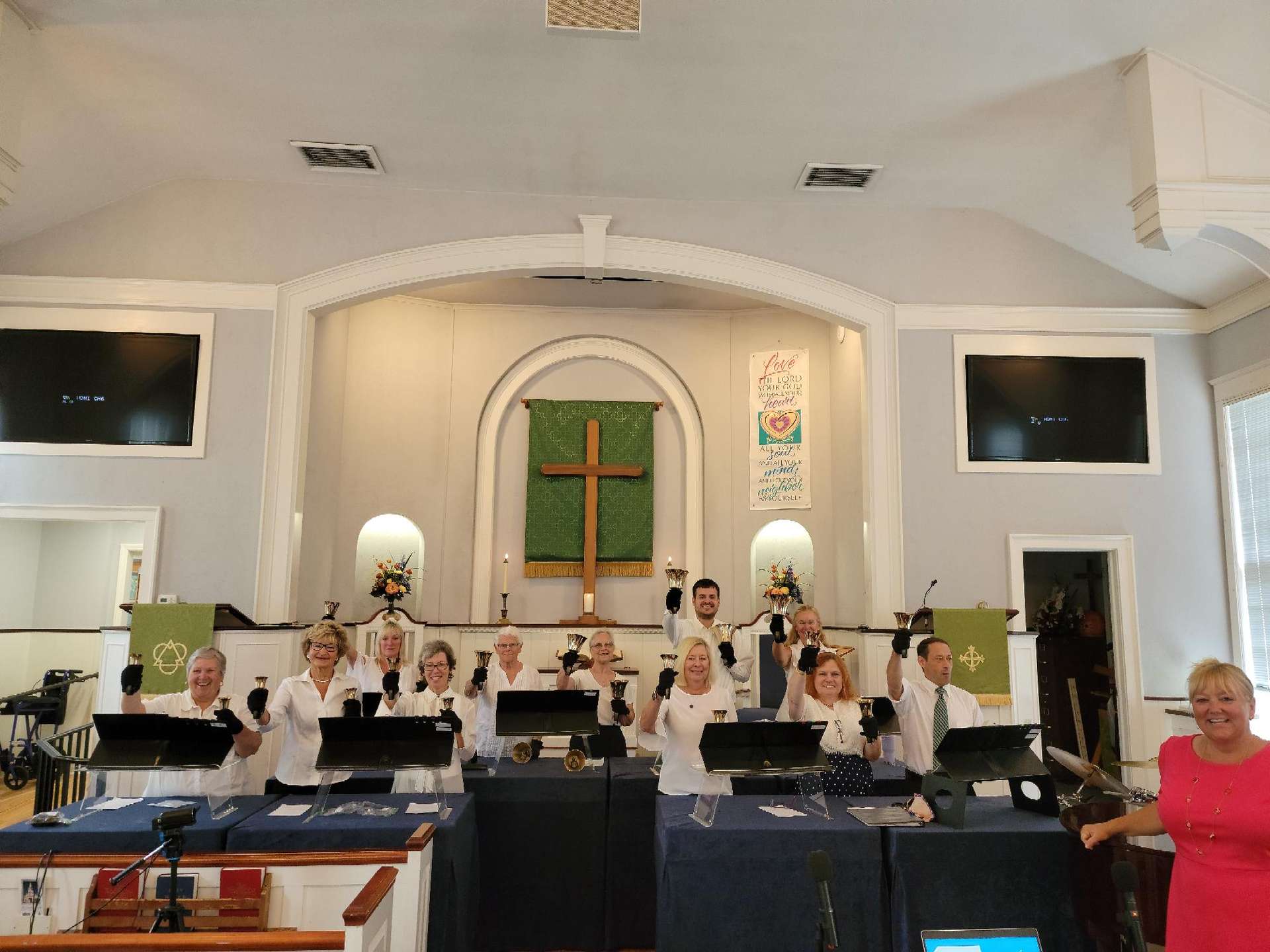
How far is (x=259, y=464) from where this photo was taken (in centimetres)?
673

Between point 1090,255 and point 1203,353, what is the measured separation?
1.17 m

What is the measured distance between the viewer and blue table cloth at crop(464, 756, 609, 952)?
4246 mm

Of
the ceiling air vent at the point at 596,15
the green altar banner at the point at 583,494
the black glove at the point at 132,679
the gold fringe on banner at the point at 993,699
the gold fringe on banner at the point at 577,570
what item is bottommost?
the gold fringe on banner at the point at 993,699

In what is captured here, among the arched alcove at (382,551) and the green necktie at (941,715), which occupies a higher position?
the arched alcove at (382,551)

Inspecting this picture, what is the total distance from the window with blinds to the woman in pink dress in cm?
441

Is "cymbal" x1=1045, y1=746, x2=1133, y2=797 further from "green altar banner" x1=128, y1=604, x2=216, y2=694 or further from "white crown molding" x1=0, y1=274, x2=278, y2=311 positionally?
"white crown molding" x1=0, y1=274, x2=278, y2=311

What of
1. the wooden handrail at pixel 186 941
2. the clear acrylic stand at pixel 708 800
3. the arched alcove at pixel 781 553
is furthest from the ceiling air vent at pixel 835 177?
the wooden handrail at pixel 186 941

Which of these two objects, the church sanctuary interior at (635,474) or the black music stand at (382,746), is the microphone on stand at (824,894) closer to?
the church sanctuary interior at (635,474)

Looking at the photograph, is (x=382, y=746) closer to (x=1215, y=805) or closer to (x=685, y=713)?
(x=685, y=713)

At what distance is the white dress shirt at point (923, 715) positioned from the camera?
178 inches

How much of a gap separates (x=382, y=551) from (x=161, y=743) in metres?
6.07

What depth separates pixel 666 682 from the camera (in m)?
4.25

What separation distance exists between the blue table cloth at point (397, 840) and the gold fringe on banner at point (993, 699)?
4.00 m

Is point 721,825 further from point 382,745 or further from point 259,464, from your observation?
point 259,464
